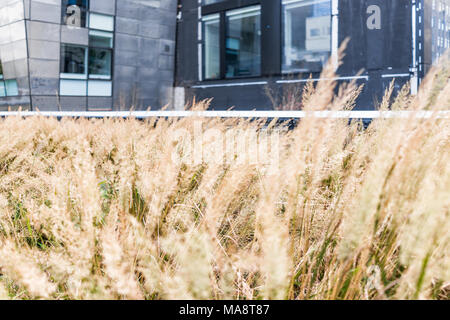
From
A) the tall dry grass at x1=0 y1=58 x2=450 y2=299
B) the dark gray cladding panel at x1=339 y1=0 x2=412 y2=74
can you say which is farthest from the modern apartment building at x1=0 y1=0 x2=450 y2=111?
the tall dry grass at x1=0 y1=58 x2=450 y2=299

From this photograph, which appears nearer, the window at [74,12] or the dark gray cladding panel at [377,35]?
the dark gray cladding panel at [377,35]

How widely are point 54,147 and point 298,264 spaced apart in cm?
261

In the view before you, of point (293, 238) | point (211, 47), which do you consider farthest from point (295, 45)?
point (293, 238)

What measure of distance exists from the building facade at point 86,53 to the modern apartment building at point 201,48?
3 cm

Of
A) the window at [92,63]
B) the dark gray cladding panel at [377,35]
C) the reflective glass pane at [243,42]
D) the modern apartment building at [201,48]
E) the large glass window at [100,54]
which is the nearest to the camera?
the dark gray cladding panel at [377,35]

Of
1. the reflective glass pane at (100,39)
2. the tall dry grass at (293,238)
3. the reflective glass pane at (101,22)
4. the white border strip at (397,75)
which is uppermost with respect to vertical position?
the reflective glass pane at (101,22)

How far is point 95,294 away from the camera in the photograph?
3.52ft

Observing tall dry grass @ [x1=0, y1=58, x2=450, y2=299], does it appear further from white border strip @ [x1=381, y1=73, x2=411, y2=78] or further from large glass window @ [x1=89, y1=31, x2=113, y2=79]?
→ large glass window @ [x1=89, y1=31, x2=113, y2=79]

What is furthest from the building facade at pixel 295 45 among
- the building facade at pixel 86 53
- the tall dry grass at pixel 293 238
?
the tall dry grass at pixel 293 238

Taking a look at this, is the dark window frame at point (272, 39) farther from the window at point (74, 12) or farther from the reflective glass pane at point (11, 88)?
the reflective glass pane at point (11, 88)

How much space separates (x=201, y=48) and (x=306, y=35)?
11.3ft

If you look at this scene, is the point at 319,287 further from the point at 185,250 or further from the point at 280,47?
the point at 280,47

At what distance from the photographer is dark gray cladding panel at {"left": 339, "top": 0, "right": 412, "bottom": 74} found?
304 inches

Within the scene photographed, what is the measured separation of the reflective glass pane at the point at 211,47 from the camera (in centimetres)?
1107
